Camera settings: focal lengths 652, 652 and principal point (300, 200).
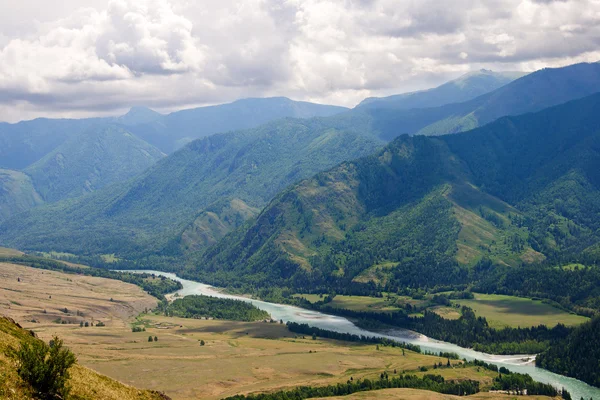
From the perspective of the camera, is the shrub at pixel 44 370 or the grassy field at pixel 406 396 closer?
the shrub at pixel 44 370

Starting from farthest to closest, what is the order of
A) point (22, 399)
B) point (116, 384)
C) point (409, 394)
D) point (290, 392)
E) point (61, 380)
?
point (290, 392), point (409, 394), point (116, 384), point (61, 380), point (22, 399)

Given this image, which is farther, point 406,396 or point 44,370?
point 406,396

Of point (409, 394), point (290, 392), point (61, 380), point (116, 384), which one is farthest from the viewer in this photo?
Answer: point (290, 392)

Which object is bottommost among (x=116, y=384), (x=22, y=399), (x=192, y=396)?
(x=192, y=396)

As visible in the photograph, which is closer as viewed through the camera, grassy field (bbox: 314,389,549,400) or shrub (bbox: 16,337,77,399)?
shrub (bbox: 16,337,77,399)

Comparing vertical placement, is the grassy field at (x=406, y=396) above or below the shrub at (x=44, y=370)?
below

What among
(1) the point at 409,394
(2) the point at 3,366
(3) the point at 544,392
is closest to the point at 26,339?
(2) the point at 3,366

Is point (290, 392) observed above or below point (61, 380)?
below

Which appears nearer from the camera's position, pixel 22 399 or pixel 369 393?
pixel 22 399

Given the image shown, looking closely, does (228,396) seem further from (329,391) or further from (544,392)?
(544,392)

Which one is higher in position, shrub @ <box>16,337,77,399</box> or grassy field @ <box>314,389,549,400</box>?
shrub @ <box>16,337,77,399</box>

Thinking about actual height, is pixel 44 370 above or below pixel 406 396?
above
